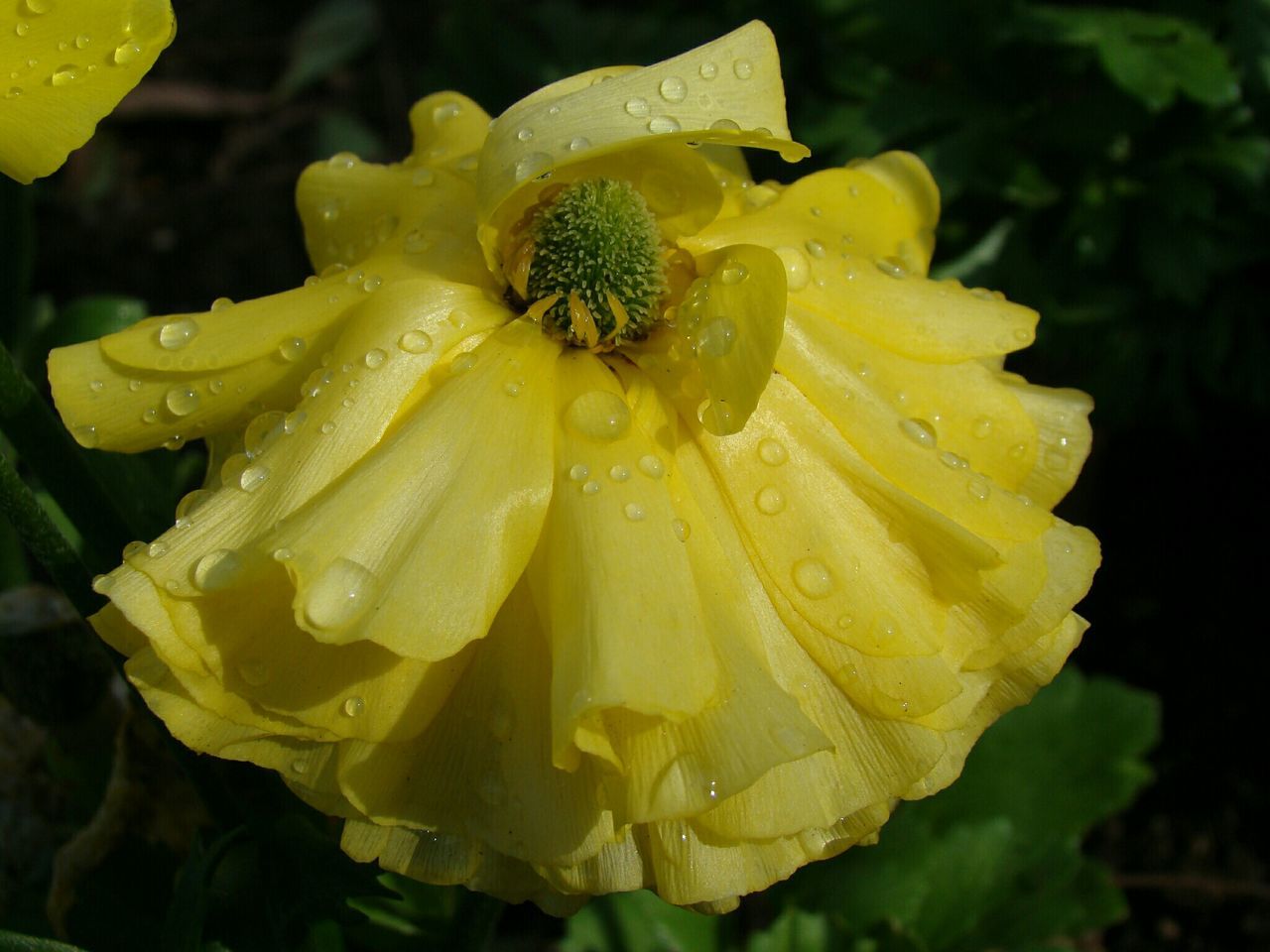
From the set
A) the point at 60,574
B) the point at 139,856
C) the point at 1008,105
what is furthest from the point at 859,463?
the point at 1008,105

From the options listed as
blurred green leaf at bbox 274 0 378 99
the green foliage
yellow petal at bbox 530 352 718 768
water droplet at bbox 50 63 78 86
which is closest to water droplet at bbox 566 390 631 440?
yellow petal at bbox 530 352 718 768

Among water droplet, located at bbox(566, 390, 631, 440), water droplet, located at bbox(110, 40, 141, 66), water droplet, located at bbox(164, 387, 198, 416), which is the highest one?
water droplet, located at bbox(110, 40, 141, 66)

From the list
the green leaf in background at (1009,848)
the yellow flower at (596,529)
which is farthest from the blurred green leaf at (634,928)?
the yellow flower at (596,529)

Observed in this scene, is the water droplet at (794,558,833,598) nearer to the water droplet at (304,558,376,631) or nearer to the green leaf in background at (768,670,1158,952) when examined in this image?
the water droplet at (304,558,376,631)

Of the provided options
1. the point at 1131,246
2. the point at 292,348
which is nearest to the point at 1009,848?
the point at 1131,246

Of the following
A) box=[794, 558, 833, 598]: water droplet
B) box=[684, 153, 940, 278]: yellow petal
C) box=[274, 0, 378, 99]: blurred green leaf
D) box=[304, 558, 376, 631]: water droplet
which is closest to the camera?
box=[304, 558, 376, 631]: water droplet

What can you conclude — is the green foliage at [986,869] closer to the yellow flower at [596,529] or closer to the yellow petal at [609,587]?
the yellow flower at [596,529]

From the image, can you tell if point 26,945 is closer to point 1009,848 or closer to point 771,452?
point 771,452
